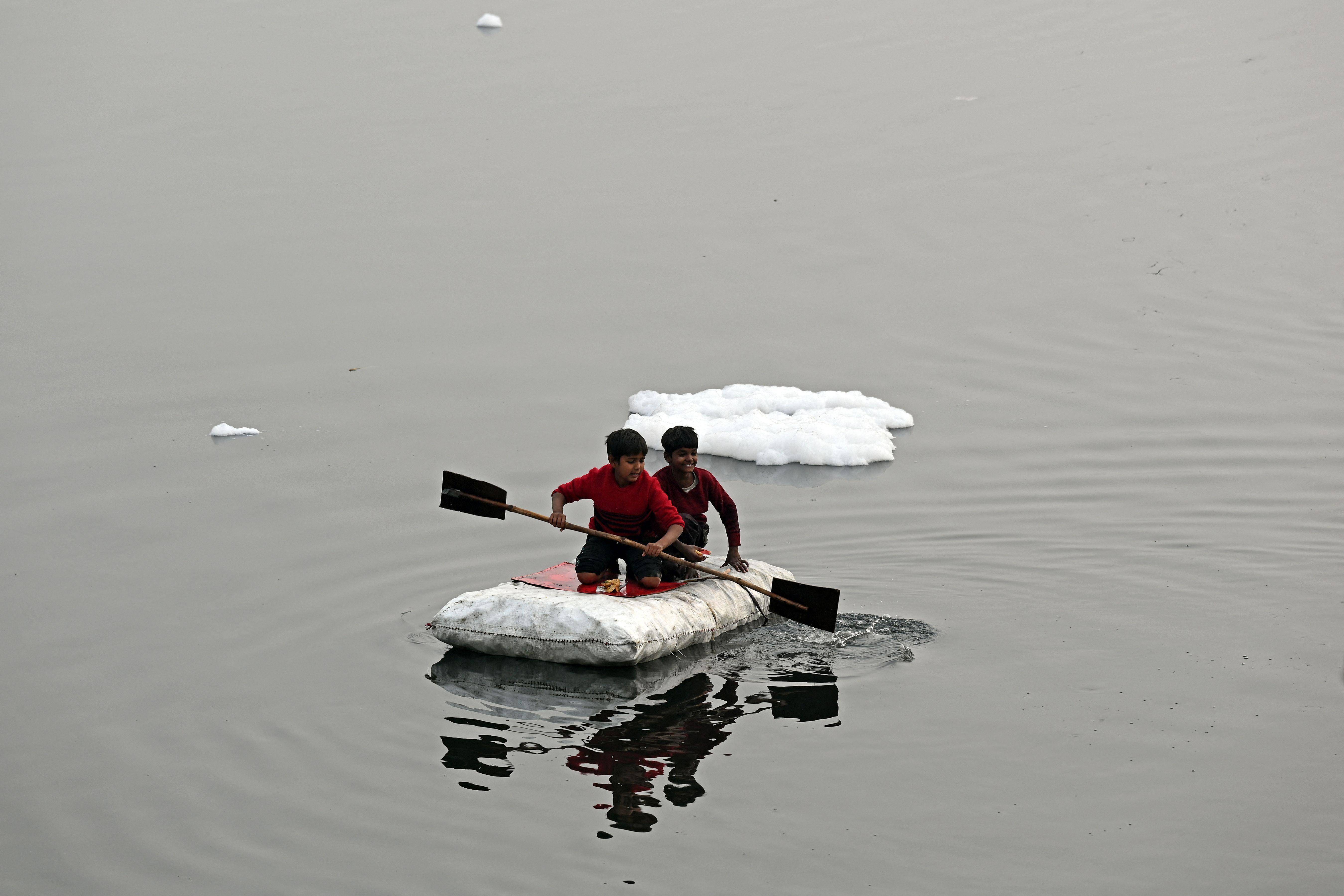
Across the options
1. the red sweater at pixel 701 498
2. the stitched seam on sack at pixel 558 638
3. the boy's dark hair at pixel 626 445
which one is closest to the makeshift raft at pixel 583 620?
the stitched seam on sack at pixel 558 638

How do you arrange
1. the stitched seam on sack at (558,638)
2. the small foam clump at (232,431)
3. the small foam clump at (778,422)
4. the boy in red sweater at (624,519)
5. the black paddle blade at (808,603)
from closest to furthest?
the stitched seam on sack at (558,638)
the black paddle blade at (808,603)
the boy in red sweater at (624,519)
the small foam clump at (778,422)
the small foam clump at (232,431)

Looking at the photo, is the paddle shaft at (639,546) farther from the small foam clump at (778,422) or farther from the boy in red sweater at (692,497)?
the small foam clump at (778,422)

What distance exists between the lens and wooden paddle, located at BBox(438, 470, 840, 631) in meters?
7.61

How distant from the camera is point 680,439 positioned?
788cm

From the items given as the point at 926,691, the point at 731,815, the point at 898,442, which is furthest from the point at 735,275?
the point at 731,815

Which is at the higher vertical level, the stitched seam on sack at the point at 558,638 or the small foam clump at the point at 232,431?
the small foam clump at the point at 232,431

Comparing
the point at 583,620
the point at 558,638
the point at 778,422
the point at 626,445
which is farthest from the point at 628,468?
the point at 778,422

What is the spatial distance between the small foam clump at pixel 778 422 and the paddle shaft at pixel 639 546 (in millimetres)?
2365

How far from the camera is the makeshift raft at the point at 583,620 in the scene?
738 centimetres

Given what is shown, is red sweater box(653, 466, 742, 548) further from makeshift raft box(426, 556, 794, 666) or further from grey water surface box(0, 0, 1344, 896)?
grey water surface box(0, 0, 1344, 896)

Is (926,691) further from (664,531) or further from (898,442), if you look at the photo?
(898,442)

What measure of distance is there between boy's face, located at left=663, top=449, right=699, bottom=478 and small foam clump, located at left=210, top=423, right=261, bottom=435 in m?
4.10

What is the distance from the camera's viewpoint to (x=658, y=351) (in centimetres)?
1266

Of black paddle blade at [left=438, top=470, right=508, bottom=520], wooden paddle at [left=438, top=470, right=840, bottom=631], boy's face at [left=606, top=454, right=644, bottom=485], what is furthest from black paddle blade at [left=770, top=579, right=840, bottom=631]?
black paddle blade at [left=438, top=470, right=508, bottom=520]
